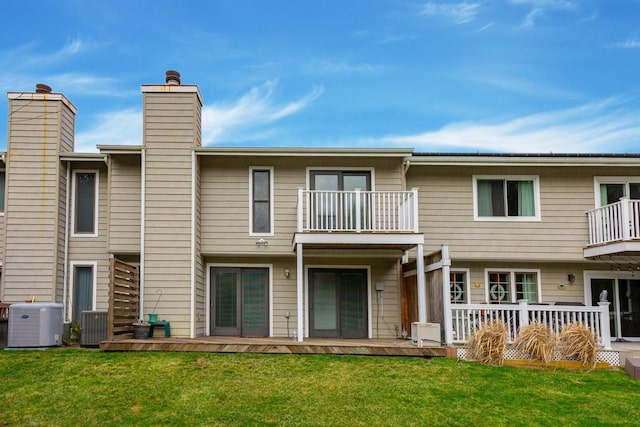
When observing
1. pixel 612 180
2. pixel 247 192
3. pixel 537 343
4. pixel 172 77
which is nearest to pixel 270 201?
pixel 247 192

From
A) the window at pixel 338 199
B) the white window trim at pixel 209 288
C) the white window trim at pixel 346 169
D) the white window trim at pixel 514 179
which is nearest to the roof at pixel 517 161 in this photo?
the white window trim at pixel 514 179

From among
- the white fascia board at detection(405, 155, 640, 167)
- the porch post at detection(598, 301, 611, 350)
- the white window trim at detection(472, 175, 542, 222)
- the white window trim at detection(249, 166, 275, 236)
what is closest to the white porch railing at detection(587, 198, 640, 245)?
the white fascia board at detection(405, 155, 640, 167)

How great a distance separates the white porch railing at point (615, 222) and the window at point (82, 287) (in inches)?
488

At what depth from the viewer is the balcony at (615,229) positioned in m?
13.8

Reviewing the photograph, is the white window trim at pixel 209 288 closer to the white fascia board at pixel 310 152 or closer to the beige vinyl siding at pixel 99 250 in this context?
the beige vinyl siding at pixel 99 250

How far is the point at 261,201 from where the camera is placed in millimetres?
15070

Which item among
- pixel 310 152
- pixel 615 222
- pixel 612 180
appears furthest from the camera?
pixel 612 180

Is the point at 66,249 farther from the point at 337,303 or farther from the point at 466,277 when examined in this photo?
the point at 466,277

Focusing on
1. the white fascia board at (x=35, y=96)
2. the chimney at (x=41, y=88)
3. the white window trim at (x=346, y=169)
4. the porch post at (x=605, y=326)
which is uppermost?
the chimney at (x=41, y=88)

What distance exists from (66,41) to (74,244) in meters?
7.44

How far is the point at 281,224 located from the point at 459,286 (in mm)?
4813

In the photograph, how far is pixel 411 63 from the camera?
21656 mm

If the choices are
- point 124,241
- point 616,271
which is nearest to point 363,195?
point 124,241

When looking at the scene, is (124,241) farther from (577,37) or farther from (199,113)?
(577,37)
